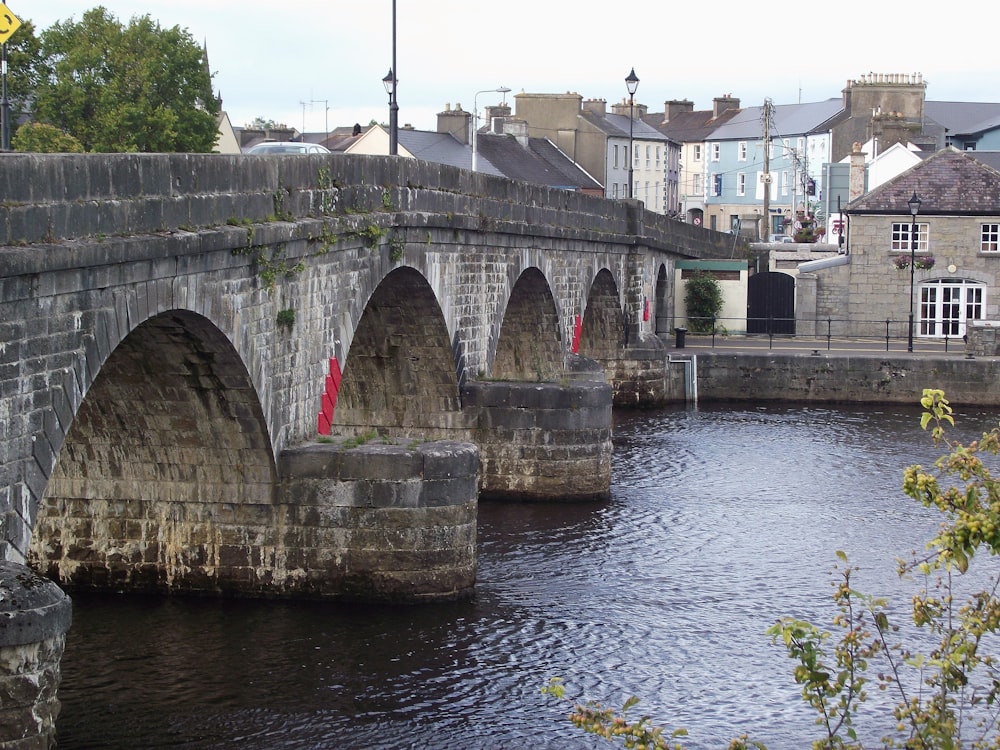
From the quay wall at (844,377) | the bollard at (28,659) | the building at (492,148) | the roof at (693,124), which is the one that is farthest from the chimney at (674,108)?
the bollard at (28,659)

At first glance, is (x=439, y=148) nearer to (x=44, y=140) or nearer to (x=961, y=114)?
(x=44, y=140)

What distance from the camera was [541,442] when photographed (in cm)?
2920

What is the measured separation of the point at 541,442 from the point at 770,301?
88.8 ft

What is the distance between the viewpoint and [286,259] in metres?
19.1

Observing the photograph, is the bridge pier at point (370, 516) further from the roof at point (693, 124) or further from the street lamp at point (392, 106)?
the roof at point (693, 124)

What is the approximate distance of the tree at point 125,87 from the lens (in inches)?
2389

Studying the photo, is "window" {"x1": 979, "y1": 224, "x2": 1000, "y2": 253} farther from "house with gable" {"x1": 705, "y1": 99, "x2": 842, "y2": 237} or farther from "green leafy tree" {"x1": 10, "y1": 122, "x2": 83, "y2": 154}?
"house with gable" {"x1": 705, "y1": 99, "x2": 842, "y2": 237}

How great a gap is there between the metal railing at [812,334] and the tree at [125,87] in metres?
22.9

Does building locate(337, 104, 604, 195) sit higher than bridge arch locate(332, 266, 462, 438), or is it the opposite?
building locate(337, 104, 604, 195)

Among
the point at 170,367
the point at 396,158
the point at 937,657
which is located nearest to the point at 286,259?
the point at 170,367

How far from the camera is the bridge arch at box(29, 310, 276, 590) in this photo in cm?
1884

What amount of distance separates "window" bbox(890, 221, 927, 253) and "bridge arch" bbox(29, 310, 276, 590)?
3781cm

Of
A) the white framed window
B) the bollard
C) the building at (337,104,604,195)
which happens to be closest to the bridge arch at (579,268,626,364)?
the white framed window

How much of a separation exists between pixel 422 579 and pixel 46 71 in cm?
4828
